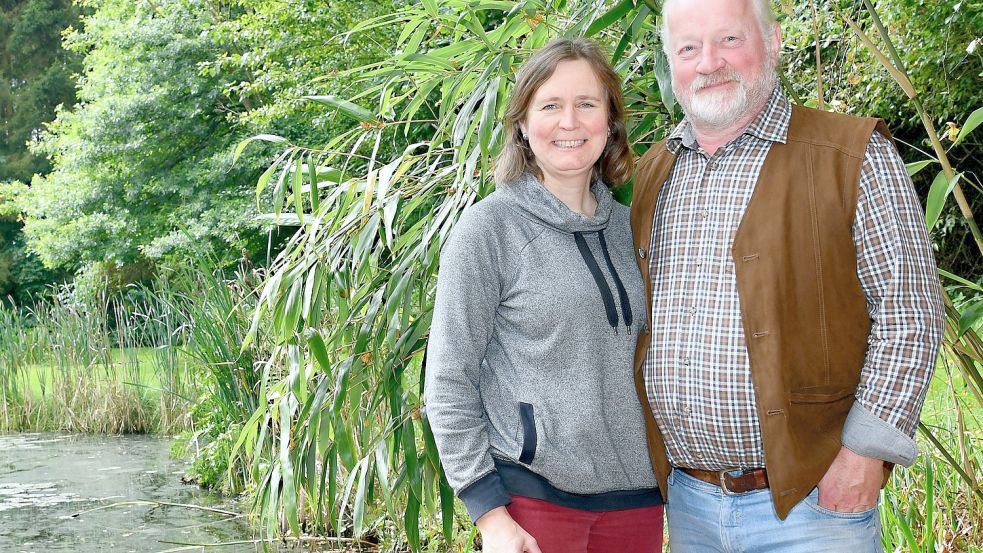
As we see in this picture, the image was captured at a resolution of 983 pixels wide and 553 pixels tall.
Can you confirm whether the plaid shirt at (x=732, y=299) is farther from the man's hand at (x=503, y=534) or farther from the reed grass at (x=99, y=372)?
the reed grass at (x=99, y=372)

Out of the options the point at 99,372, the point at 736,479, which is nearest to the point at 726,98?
the point at 736,479

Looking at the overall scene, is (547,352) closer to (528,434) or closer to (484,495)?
(528,434)

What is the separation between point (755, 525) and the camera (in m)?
1.72

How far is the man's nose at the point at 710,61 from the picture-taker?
1.79 m

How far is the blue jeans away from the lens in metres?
1.66

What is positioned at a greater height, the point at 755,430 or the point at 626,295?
the point at 626,295

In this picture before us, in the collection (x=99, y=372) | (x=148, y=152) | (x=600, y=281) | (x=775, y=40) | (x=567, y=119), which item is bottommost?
(x=99, y=372)

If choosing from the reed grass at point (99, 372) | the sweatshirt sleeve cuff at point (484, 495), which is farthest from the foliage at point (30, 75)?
the sweatshirt sleeve cuff at point (484, 495)

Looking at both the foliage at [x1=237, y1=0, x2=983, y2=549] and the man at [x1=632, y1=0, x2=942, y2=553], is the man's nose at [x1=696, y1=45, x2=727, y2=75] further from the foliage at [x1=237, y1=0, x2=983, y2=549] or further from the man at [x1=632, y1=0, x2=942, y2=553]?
the foliage at [x1=237, y1=0, x2=983, y2=549]

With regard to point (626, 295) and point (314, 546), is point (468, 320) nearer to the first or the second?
point (626, 295)

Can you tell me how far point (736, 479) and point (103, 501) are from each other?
17.6 feet

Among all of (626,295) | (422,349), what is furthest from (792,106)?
(422,349)

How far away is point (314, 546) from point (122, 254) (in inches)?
528

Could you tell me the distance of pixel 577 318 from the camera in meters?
1.75
